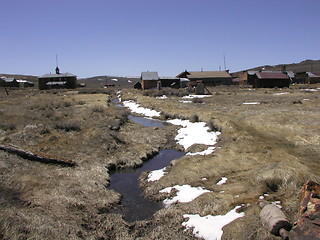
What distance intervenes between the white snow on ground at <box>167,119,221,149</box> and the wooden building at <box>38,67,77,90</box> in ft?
255

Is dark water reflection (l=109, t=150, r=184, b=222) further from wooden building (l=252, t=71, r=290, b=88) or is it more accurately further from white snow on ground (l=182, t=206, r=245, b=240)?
wooden building (l=252, t=71, r=290, b=88)

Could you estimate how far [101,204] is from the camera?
936 cm

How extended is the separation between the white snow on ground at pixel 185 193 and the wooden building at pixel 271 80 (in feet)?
227

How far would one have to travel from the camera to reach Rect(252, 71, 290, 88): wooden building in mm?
73375

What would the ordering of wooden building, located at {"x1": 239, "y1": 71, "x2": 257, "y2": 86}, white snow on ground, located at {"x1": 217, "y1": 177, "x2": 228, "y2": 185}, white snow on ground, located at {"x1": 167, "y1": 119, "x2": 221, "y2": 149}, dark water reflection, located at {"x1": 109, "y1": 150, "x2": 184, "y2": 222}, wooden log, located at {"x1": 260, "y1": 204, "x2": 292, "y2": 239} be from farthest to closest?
wooden building, located at {"x1": 239, "y1": 71, "x2": 257, "y2": 86} → white snow on ground, located at {"x1": 167, "y1": 119, "x2": 221, "y2": 149} → white snow on ground, located at {"x1": 217, "y1": 177, "x2": 228, "y2": 185} → dark water reflection, located at {"x1": 109, "y1": 150, "x2": 184, "y2": 222} → wooden log, located at {"x1": 260, "y1": 204, "x2": 292, "y2": 239}

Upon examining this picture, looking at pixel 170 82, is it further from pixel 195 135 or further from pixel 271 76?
pixel 195 135

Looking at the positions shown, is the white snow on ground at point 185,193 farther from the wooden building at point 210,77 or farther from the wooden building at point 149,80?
the wooden building at point 210,77

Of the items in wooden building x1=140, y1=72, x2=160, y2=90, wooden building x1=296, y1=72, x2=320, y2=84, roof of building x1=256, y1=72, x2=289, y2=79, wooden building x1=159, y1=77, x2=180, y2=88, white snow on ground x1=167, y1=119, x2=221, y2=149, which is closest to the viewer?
white snow on ground x1=167, y1=119, x2=221, y2=149

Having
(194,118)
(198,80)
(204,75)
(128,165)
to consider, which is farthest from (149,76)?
(128,165)

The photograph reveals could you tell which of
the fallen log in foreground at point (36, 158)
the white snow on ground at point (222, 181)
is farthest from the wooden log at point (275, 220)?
the fallen log in foreground at point (36, 158)

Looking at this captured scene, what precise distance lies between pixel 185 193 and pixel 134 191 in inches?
88.4

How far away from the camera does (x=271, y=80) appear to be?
74.5m

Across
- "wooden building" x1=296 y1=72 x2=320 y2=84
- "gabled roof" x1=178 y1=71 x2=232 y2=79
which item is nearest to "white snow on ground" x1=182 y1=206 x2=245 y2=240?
"gabled roof" x1=178 y1=71 x2=232 y2=79

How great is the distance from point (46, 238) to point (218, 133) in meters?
14.4
